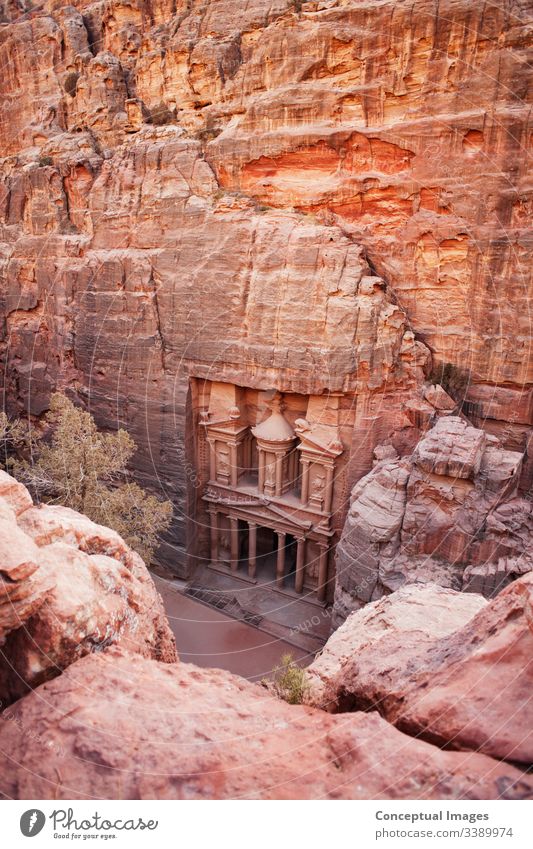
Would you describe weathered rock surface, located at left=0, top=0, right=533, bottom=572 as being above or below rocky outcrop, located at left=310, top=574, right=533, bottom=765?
above

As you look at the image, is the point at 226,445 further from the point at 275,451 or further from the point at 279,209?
the point at 279,209

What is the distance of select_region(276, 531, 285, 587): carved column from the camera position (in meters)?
19.2

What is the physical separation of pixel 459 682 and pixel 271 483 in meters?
15.2

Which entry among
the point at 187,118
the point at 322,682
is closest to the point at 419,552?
the point at 322,682

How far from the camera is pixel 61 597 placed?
14.5ft

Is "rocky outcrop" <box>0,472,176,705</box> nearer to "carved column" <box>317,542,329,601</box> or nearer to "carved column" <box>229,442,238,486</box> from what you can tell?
"carved column" <box>317,542,329,601</box>

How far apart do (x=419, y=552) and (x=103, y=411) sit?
13776 millimetres

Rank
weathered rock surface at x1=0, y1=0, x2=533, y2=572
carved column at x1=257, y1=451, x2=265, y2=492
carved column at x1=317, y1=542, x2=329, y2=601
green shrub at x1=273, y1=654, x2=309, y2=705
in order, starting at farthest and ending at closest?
carved column at x1=257, y1=451, x2=265, y2=492
carved column at x1=317, y1=542, x2=329, y2=601
weathered rock surface at x1=0, y1=0, x2=533, y2=572
green shrub at x1=273, y1=654, x2=309, y2=705

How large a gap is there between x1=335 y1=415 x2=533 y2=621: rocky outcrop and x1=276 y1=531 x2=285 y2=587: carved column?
494 cm

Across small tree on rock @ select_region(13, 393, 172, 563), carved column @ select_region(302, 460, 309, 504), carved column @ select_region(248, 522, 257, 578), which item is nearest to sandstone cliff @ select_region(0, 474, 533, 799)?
small tree on rock @ select_region(13, 393, 172, 563)

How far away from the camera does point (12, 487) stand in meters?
5.47

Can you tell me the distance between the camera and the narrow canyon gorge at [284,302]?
1316 cm

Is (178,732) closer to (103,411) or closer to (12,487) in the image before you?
(12,487)

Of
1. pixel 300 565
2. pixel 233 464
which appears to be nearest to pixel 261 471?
pixel 233 464
